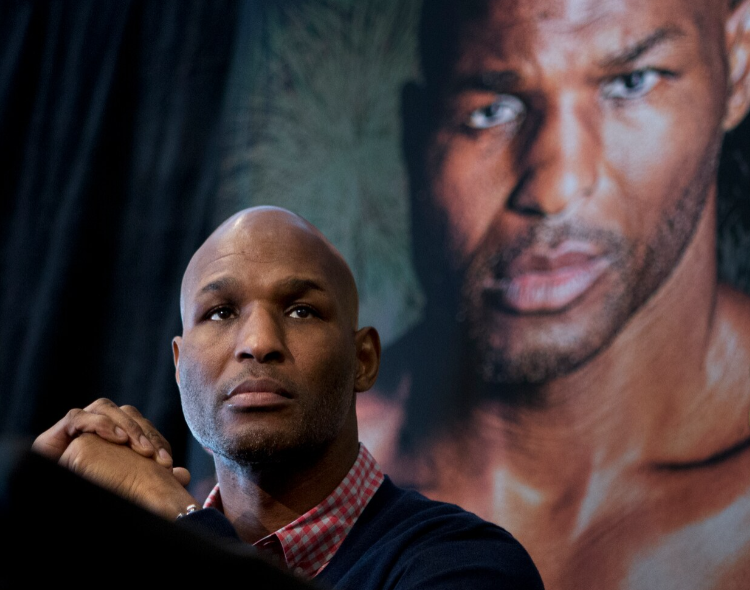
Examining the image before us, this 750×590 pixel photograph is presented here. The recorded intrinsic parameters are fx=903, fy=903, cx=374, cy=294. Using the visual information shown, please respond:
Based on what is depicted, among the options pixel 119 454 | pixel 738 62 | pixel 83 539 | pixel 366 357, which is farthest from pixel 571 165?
pixel 83 539

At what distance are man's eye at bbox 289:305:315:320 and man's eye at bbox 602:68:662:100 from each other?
1256 millimetres

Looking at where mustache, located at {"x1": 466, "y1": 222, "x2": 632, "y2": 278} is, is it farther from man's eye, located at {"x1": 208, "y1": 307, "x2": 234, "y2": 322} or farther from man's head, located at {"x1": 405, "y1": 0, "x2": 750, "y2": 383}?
man's eye, located at {"x1": 208, "y1": 307, "x2": 234, "y2": 322}

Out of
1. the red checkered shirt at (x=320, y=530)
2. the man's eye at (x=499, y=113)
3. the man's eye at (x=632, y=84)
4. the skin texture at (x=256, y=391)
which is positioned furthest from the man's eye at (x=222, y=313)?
the man's eye at (x=632, y=84)

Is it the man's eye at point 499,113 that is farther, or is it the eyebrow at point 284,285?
the man's eye at point 499,113

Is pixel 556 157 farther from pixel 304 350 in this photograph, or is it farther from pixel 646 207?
pixel 304 350

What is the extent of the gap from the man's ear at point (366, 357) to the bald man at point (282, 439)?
2.0 inches

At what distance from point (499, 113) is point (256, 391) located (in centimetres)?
141

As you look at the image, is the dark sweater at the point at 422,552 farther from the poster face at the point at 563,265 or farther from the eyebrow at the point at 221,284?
the poster face at the point at 563,265

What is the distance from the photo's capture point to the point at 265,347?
5.23 feet

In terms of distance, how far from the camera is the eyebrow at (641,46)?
2459mm

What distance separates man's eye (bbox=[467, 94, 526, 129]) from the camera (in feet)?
8.66

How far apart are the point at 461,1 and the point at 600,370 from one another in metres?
1.22

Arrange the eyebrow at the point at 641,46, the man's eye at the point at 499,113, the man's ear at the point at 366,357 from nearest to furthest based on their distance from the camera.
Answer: the man's ear at the point at 366,357 < the eyebrow at the point at 641,46 < the man's eye at the point at 499,113

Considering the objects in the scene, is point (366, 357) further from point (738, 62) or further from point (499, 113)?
point (738, 62)
